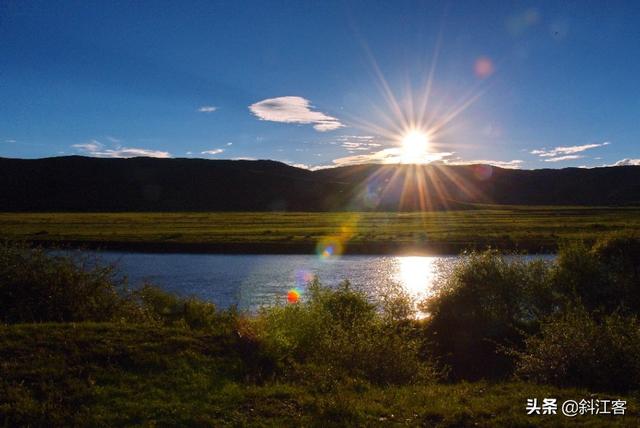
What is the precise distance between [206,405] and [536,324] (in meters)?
23.7

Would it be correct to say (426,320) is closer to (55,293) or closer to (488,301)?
(488,301)

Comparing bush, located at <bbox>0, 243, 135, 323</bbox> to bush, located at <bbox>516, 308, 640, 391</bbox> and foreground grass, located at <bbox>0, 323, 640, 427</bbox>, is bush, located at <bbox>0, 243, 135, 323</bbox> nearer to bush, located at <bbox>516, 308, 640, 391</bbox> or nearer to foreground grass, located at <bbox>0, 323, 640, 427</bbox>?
foreground grass, located at <bbox>0, 323, 640, 427</bbox>

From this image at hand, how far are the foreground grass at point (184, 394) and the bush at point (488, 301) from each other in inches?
599

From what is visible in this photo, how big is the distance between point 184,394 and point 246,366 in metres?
3.06

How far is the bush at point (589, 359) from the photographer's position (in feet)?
54.5

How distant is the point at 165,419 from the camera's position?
11180 mm

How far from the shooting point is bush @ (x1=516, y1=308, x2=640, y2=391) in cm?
1661

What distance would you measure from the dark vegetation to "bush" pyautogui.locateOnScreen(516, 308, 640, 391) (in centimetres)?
4

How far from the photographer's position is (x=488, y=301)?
1249 inches

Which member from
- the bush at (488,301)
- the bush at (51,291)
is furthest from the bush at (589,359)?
the bush at (51,291)

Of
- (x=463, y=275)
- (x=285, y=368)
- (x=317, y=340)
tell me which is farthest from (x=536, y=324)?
(x=285, y=368)

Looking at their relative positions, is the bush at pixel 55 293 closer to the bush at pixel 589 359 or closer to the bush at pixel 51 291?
the bush at pixel 51 291

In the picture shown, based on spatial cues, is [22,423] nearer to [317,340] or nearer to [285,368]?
[285,368]

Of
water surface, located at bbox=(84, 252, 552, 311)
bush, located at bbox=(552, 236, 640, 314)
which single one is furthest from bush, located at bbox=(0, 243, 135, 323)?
bush, located at bbox=(552, 236, 640, 314)
